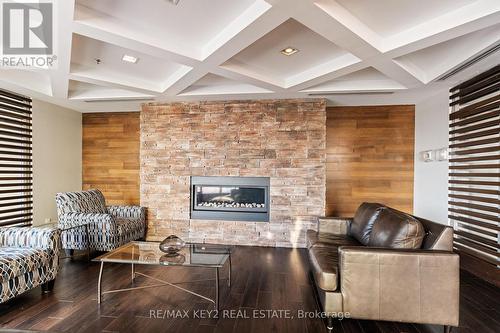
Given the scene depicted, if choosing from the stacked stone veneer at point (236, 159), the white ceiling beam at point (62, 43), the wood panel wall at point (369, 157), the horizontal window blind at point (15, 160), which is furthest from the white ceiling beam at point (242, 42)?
the horizontal window blind at point (15, 160)

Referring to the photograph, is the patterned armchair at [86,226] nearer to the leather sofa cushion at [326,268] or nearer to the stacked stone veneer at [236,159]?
the stacked stone veneer at [236,159]

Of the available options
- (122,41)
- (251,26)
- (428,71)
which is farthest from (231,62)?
(428,71)

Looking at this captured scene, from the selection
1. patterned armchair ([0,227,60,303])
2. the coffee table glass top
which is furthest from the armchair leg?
the coffee table glass top

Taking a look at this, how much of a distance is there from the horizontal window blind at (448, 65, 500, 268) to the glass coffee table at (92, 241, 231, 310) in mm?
3011

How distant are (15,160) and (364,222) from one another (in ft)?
17.3

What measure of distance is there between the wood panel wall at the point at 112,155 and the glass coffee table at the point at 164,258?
267 centimetres

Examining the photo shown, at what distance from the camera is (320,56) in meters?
2.95

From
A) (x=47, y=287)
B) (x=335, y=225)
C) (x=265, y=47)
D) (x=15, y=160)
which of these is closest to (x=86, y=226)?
(x=47, y=287)

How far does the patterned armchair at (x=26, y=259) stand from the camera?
86.0 inches

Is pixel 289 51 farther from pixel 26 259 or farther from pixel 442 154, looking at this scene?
pixel 26 259

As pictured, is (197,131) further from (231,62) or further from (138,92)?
(231,62)

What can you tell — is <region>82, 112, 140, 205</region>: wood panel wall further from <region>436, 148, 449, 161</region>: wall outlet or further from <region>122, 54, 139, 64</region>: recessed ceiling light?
<region>436, 148, 449, 161</region>: wall outlet

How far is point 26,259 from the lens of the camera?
2.33 metres

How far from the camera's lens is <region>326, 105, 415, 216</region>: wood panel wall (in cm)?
463
